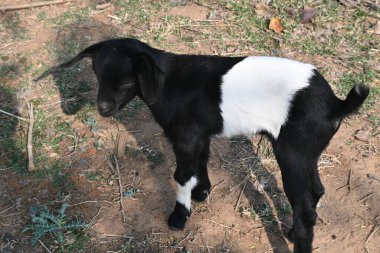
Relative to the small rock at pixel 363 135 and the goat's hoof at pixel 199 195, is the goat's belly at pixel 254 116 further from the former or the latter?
the small rock at pixel 363 135

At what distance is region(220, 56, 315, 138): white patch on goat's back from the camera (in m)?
3.18

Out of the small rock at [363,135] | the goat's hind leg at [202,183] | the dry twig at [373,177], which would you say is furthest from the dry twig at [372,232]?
the goat's hind leg at [202,183]

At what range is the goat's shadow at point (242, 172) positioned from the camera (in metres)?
3.87

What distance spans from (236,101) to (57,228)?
176 cm

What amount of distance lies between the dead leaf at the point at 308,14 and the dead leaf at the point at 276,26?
0.32 meters

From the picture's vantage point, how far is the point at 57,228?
3.75 m

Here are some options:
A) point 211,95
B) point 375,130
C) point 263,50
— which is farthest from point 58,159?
point 375,130

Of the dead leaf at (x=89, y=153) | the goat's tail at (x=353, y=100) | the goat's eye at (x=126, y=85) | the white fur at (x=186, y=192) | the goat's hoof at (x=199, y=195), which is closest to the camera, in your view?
the goat's tail at (x=353, y=100)

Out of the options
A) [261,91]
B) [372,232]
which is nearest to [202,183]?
[261,91]

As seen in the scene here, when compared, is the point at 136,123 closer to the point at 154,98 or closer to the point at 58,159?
the point at 58,159

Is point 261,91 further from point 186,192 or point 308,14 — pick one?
point 308,14

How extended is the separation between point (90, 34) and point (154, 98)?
9.54 ft

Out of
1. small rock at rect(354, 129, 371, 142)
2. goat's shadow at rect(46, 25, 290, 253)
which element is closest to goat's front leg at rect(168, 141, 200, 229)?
goat's shadow at rect(46, 25, 290, 253)

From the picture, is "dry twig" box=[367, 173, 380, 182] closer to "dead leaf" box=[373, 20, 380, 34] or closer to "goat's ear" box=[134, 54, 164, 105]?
"goat's ear" box=[134, 54, 164, 105]
